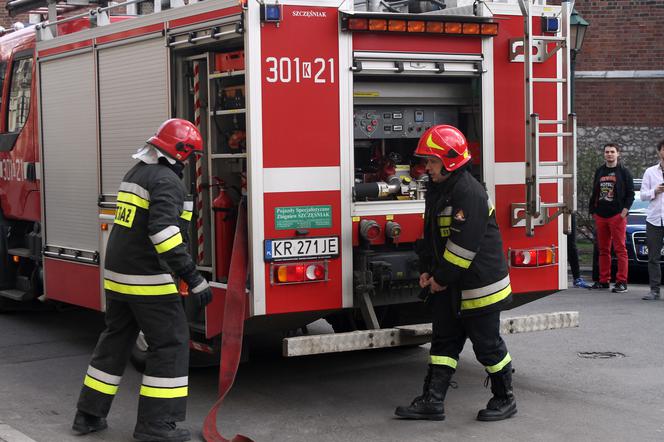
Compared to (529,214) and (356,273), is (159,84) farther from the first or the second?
(529,214)

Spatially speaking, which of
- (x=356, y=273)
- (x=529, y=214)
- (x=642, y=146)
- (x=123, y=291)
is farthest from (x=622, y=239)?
(x=642, y=146)

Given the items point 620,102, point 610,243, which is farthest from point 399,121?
point 620,102

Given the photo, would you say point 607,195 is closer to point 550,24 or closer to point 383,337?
point 550,24

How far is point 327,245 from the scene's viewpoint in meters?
6.78

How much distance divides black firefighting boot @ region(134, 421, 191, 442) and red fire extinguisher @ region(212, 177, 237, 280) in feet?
4.01

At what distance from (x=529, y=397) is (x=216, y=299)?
2.21 m

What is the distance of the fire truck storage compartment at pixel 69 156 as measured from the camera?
841 cm

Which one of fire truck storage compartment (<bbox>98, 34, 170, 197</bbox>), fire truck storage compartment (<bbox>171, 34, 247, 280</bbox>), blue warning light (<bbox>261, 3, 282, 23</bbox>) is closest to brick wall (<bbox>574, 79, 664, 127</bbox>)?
fire truck storage compartment (<bbox>98, 34, 170, 197</bbox>)

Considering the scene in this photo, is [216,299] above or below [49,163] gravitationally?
below

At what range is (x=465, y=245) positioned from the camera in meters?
6.37

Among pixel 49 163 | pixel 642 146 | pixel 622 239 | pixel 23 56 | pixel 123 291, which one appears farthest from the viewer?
pixel 642 146

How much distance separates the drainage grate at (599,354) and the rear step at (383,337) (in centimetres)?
139

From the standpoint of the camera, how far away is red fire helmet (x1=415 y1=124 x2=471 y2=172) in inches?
255

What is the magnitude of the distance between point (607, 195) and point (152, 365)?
7340 mm
